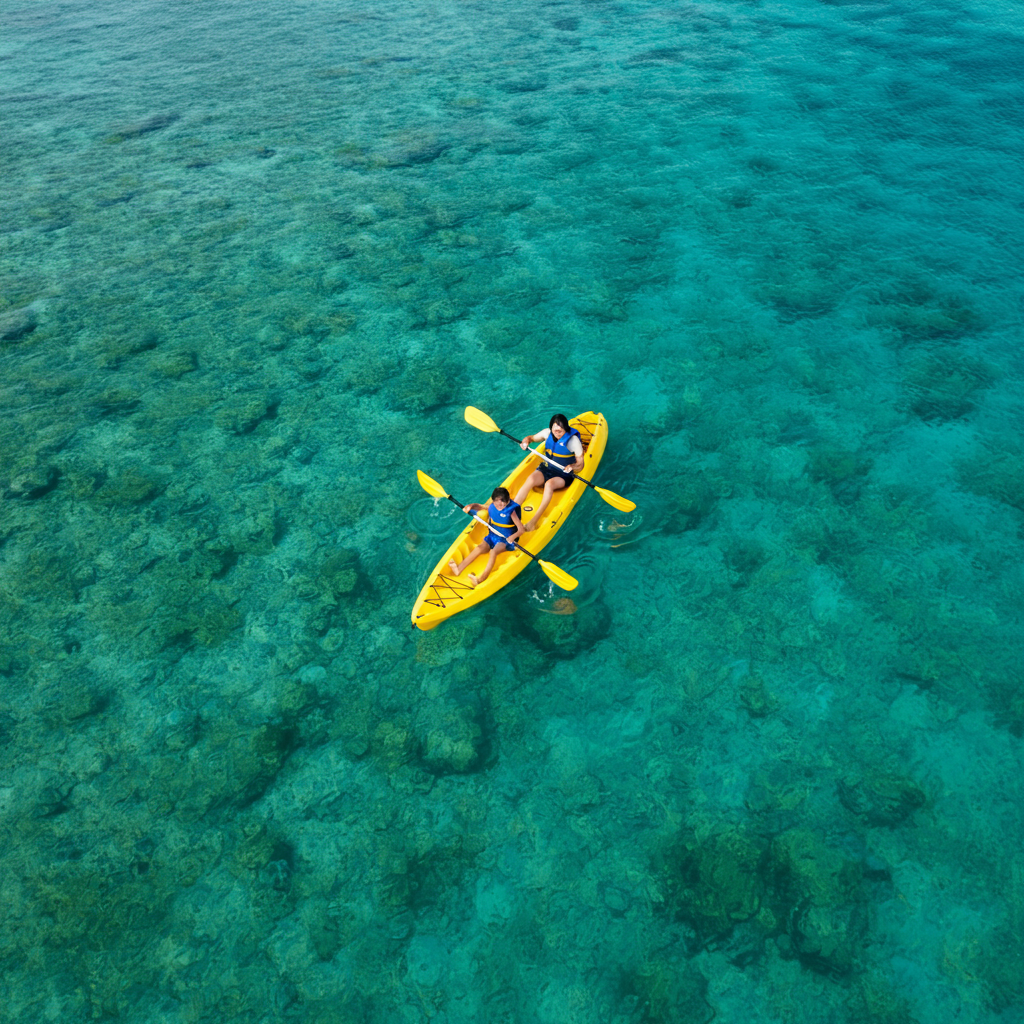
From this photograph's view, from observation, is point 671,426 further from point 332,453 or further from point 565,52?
point 565,52

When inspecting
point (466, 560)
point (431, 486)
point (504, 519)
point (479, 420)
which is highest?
point (504, 519)

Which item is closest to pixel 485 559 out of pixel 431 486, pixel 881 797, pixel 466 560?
pixel 466 560

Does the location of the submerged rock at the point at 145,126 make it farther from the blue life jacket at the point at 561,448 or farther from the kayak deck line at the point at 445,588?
the kayak deck line at the point at 445,588

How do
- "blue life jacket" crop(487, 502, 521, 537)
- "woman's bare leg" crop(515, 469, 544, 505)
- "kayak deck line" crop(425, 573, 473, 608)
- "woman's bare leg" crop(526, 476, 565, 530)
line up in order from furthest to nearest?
"woman's bare leg" crop(515, 469, 544, 505), "woman's bare leg" crop(526, 476, 565, 530), "blue life jacket" crop(487, 502, 521, 537), "kayak deck line" crop(425, 573, 473, 608)

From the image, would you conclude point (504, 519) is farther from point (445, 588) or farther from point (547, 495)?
point (445, 588)

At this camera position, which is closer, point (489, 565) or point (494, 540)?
point (489, 565)

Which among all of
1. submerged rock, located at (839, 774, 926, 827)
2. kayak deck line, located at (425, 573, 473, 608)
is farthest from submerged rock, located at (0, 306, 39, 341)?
submerged rock, located at (839, 774, 926, 827)

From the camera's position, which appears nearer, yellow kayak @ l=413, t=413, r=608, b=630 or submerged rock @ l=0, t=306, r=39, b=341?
yellow kayak @ l=413, t=413, r=608, b=630

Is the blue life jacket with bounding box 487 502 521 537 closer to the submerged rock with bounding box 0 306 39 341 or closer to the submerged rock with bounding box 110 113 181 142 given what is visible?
the submerged rock with bounding box 0 306 39 341
